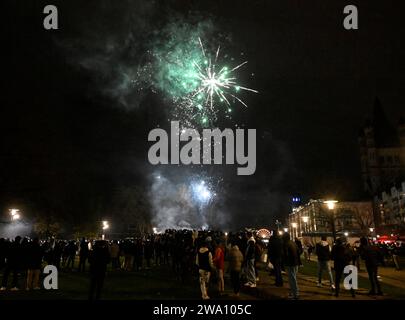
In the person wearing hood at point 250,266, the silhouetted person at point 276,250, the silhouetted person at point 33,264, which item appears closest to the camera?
the person wearing hood at point 250,266

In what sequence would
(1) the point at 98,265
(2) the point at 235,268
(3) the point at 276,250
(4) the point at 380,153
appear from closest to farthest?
(1) the point at 98,265 < (2) the point at 235,268 < (3) the point at 276,250 < (4) the point at 380,153

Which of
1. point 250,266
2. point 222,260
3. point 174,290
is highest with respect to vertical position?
point 222,260

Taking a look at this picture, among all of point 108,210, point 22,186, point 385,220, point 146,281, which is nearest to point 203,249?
point 146,281

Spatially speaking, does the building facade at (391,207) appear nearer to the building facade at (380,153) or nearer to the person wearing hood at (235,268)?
the building facade at (380,153)

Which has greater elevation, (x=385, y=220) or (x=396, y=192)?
(x=396, y=192)

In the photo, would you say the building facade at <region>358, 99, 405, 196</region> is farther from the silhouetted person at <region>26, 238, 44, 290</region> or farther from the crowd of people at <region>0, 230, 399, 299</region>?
the silhouetted person at <region>26, 238, 44, 290</region>

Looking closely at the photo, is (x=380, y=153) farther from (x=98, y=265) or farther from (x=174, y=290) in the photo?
(x=98, y=265)

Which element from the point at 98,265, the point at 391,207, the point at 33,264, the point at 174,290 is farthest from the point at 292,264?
the point at 391,207

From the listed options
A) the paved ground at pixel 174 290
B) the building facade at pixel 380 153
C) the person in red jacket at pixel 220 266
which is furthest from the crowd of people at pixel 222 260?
the building facade at pixel 380 153

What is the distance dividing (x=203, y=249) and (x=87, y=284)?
23.4 feet

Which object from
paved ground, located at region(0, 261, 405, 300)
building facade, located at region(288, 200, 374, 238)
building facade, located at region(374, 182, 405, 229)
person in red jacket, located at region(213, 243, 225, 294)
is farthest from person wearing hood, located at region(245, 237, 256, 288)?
building facade, located at region(288, 200, 374, 238)

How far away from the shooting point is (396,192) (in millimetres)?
82750

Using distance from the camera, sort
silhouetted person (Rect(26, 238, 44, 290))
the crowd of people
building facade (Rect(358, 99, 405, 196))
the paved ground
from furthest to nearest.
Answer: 1. building facade (Rect(358, 99, 405, 196))
2. silhouetted person (Rect(26, 238, 44, 290))
3. the paved ground
4. the crowd of people
